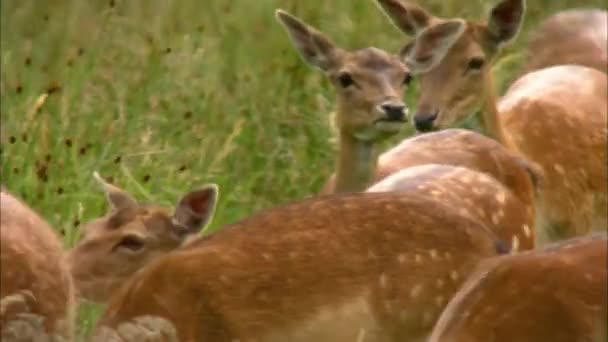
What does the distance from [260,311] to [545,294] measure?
1386mm

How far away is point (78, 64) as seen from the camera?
12352 mm

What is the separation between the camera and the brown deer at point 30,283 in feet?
26.2

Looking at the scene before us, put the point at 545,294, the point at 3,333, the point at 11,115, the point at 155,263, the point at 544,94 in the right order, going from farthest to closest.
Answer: the point at 544,94 < the point at 11,115 < the point at 155,263 < the point at 3,333 < the point at 545,294

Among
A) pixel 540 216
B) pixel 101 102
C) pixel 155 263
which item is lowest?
→ pixel 540 216

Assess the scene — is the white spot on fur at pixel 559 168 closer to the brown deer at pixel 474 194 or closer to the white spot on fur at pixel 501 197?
the brown deer at pixel 474 194

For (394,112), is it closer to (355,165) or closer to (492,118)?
(355,165)

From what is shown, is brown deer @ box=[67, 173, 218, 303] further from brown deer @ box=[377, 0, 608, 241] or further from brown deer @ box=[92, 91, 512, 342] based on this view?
brown deer @ box=[377, 0, 608, 241]

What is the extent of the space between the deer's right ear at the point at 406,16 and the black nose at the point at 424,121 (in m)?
0.62

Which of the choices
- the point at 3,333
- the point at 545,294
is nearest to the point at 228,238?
the point at 3,333

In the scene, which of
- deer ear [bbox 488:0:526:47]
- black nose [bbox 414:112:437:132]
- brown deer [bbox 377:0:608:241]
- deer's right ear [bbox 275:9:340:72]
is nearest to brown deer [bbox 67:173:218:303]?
deer's right ear [bbox 275:9:340:72]

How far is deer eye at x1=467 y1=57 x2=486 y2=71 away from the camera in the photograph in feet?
41.6

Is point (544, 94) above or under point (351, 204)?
under

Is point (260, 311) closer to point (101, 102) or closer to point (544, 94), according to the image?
point (101, 102)

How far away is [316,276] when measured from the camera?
27.5 feet
